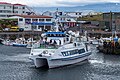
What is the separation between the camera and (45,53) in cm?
3188

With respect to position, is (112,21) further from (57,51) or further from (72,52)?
(57,51)

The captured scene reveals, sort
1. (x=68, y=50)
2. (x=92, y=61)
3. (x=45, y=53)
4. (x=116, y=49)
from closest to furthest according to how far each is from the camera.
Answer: (x=45, y=53)
(x=68, y=50)
(x=92, y=61)
(x=116, y=49)

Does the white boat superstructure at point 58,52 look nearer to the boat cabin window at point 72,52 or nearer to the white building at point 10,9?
the boat cabin window at point 72,52

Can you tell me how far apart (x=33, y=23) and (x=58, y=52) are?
132 feet

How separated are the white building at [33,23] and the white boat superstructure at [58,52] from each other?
3450cm

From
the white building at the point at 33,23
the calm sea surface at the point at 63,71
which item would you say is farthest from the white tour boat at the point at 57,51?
the white building at the point at 33,23

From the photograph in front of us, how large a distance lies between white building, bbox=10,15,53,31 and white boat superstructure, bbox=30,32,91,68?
3450 centimetres

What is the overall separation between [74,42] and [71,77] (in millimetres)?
7318

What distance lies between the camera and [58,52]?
107 feet

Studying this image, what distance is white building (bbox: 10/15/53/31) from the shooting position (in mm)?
71713

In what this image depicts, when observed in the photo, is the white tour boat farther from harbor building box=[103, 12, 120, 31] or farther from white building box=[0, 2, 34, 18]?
white building box=[0, 2, 34, 18]

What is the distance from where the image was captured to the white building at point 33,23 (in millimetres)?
71713

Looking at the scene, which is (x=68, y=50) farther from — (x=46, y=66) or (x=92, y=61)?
(x=92, y=61)

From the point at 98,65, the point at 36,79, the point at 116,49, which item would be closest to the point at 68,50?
the point at 98,65
